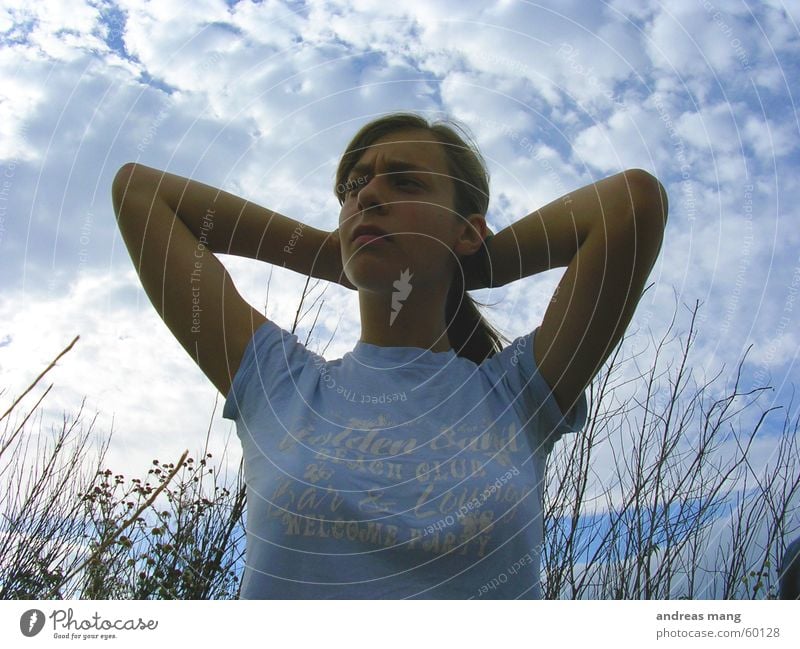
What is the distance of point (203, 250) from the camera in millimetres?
1043

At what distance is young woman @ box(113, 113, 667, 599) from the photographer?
0.79m

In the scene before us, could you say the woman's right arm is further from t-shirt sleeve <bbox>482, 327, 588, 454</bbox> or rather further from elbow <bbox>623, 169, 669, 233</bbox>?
elbow <bbox>623, 169, 669, 233</bbox>

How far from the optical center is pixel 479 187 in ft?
3.84

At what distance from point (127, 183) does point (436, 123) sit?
22.9 inches

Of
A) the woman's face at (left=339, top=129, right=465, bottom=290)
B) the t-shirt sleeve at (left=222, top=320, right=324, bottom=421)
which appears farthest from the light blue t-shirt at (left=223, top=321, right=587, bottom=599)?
the woman's face at (left=339, top=129, right=465, bottom=290)

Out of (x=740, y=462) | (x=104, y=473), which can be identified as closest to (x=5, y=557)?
(x=104, y=473)

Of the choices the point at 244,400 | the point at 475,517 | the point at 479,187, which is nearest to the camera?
the point at 475,517

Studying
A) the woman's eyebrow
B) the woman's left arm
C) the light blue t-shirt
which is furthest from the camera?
the woman's eyebrow

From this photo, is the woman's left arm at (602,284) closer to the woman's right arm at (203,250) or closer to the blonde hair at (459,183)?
the blonde hair at (459,183)

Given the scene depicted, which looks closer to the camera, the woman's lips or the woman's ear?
the woman's lips

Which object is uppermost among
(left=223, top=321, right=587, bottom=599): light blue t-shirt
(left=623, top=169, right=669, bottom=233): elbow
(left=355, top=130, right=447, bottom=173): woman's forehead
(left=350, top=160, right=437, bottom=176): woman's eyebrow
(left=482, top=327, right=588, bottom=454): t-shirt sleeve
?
(left=355, top=130, right=447, bottom=173): woman's forehead

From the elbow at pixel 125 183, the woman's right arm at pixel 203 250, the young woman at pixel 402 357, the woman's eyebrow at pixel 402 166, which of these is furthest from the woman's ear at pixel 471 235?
the elbow at pixel 125 183
